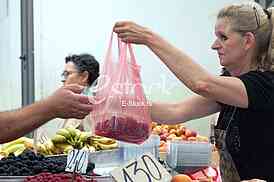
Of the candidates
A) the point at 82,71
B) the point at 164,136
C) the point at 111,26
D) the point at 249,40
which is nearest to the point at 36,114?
the point at 249,40

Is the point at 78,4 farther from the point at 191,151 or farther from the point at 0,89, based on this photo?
the point at 191,151

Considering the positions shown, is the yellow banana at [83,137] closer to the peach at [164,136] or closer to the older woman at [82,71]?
the peach at [164,136]

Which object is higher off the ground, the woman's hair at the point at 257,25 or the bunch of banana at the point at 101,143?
the woman's hair at the point at 257,25

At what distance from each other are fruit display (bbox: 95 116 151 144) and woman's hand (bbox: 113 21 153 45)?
250 mm

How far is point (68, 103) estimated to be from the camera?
5.49ft

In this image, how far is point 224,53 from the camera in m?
1.96

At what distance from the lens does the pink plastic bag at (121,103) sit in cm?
182

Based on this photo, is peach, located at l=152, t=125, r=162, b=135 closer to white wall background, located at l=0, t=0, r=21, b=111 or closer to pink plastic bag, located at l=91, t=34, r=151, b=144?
pink plastic bag, located at l=91, t=34, r=151, b=144

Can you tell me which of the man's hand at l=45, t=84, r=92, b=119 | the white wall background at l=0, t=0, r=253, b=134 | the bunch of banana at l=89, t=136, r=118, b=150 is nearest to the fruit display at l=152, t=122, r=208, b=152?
the bunch of banana at l=89, t=136, r=118, b=150

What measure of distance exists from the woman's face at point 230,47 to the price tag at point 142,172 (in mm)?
500

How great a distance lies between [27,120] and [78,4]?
3.37 metres

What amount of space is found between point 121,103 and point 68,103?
8.8 inches

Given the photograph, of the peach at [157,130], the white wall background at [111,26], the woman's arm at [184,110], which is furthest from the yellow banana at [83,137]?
the white wall background at [111,26]

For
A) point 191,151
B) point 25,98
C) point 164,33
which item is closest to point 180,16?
point 164,33
